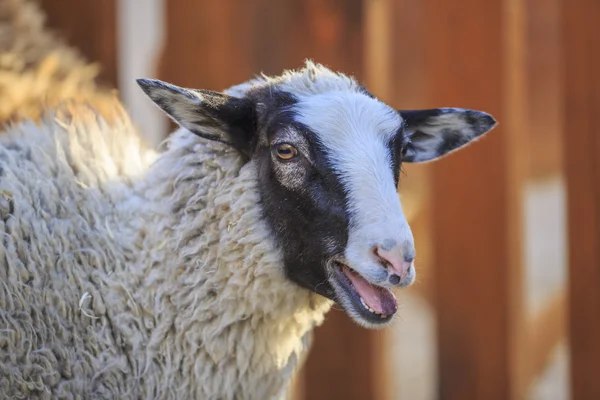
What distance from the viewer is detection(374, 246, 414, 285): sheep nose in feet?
7.88

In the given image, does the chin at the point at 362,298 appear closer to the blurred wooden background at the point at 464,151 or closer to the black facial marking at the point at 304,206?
the black facial marking at the point at 304,206

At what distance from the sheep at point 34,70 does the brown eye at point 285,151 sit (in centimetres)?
110

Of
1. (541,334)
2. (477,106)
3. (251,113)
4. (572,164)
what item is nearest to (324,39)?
(477,106)

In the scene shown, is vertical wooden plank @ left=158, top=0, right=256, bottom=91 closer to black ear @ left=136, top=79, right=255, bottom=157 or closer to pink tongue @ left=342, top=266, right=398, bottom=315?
black ear @ left=136, top=79, right=255, bottom=157

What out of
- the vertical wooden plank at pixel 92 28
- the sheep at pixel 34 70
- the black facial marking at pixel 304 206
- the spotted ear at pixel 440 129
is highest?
the vertical wooden plank at pixel 92 28

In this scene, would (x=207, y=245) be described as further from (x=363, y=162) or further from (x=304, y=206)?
(x=363, y=162)

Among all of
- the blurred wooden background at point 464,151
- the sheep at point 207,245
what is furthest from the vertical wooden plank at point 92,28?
the sheep at point 207,245

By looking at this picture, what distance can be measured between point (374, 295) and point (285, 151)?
532mm

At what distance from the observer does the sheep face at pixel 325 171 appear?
247cm

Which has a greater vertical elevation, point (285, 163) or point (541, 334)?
point (285, 163)

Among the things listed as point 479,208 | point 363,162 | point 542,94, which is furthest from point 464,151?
point 542,94

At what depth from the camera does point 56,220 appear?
110 inches

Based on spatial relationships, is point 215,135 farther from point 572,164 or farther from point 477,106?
point 572,164

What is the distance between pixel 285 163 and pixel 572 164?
2989mm
